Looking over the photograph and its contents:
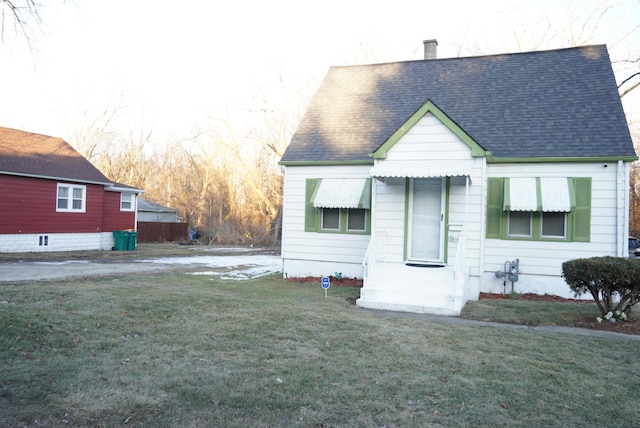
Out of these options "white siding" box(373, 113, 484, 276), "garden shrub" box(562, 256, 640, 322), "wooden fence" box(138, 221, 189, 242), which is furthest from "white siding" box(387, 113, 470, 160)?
"wooden fence" box(138, 221, 189, 242)

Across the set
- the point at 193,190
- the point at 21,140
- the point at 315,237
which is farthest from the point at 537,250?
the point at 193,190

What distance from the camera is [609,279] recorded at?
8328 mm

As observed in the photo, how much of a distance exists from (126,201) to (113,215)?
1.24 metres

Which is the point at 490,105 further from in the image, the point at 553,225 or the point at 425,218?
the point at 425,218

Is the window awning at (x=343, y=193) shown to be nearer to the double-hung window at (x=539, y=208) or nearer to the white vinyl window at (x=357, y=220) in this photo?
the white vinyl window at (x=357, y=220)

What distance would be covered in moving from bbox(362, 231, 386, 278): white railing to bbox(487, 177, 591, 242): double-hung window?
2.76 m

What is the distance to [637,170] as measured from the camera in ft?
133

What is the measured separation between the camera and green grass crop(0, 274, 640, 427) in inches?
177

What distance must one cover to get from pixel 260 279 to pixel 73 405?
995cm

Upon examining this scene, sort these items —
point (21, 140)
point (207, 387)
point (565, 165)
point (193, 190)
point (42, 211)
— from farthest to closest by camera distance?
point (193, 190) → point (21, 140) → point (42, 211) → point (565, 165) → point (207, 387)

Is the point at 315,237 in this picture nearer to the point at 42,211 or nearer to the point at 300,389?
the point at 300,389

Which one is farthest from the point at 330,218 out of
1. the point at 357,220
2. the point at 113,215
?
the point at 113,215

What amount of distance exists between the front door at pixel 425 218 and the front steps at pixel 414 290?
31.4 inches

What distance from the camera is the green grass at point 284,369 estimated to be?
4.50 metres
